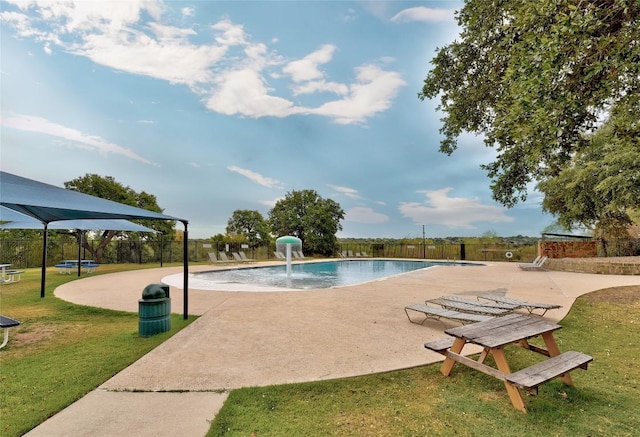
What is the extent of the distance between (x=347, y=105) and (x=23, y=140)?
12.2m

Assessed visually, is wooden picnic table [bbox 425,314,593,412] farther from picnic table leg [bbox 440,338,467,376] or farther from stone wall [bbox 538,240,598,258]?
Answer: stone wall [bbox 538,240,598,258]

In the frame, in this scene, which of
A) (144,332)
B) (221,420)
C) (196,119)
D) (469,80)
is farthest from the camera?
(196,119)

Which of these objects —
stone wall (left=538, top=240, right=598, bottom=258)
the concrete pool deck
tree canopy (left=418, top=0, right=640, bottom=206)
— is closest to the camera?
the concrete pool deck

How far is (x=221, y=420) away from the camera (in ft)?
7.86

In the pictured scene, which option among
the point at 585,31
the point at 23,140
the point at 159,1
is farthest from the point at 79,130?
the point at 585,31

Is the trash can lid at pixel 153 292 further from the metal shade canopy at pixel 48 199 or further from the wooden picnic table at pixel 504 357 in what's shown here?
the wooden picnic table at pixel 504 357

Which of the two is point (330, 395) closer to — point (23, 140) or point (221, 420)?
point (221, 420)

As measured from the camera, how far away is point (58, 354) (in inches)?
153

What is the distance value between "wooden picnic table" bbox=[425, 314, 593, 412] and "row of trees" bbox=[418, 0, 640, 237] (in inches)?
102

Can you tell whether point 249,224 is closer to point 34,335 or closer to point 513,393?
point 34,335

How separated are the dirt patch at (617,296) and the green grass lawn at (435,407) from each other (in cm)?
477

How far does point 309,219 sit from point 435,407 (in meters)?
25.0

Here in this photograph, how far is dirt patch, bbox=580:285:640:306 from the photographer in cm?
724

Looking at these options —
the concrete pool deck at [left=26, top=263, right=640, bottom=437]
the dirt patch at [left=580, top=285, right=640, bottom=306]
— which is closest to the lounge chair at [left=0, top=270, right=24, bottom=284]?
the concrete pool deck at [left=26, top=263, right=640, bottom=437]
